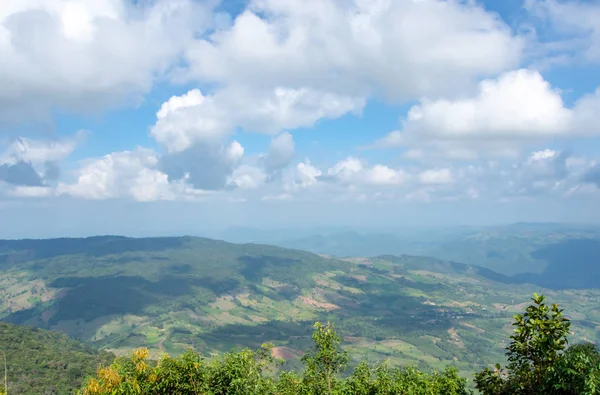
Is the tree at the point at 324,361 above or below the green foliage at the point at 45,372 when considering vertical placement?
above

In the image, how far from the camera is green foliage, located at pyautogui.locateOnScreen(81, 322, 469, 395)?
40.1m

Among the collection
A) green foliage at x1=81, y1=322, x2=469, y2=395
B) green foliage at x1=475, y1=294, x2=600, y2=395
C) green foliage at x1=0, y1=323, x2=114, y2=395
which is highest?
green foliage at x1=475, y1=294, x2=600, y2=395

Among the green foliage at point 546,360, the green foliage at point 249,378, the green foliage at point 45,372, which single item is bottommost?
the green foliage at point 45,372

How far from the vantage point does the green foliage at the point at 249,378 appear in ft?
132

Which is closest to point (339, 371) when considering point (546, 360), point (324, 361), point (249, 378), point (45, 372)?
point (324, 361)

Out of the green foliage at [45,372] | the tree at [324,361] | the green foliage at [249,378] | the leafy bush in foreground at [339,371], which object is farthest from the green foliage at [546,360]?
the green foliage at [45,372]

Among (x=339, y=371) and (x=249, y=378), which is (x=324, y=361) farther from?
(x=249, y=378)

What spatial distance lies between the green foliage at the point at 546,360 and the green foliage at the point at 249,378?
13675mm

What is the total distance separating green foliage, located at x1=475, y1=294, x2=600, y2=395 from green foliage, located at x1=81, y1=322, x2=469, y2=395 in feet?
44.9

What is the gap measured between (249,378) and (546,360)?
27697 millimetres

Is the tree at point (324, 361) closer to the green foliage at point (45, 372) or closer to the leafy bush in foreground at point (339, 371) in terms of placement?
the leafy bush in foreground at point (339, 371)

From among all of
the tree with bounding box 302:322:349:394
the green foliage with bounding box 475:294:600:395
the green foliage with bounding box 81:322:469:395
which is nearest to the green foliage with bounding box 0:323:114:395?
the green foliage with bounding box 81:322:469:395

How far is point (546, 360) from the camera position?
89.6ft

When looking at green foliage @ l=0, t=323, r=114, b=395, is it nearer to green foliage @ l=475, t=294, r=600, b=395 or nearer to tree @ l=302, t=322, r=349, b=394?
tree @ l=302, t=322, r=349, b=394
